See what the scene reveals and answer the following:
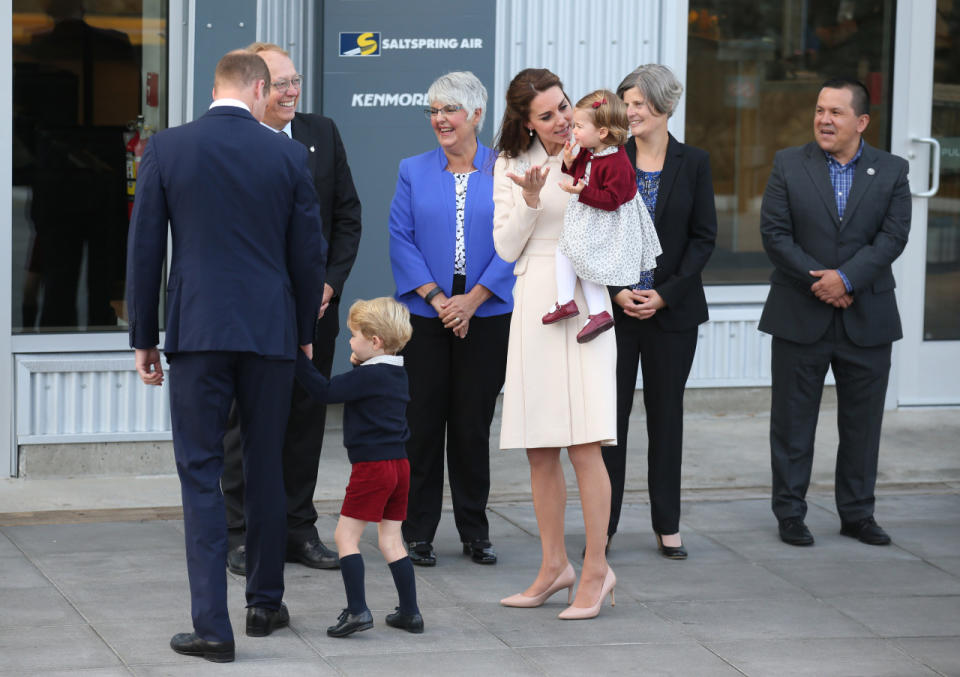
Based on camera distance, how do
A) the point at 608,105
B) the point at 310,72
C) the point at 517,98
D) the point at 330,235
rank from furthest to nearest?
the point at 310,72, the point at 330,235, the point at 517,98, the point at 608,105

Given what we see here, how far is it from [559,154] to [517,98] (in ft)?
0.84

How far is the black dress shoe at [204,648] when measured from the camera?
4590 mm

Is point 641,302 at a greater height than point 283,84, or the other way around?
point 283,84

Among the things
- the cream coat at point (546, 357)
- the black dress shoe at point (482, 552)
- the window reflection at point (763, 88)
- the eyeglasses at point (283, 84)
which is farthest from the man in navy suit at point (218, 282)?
the window reflection at point (763, 88)

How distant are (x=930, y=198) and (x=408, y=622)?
5.35 m

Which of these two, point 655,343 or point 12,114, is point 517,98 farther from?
point 12,114

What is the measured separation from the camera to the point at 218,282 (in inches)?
179

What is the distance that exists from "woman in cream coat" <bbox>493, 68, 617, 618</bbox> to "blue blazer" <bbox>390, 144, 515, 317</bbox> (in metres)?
0.35

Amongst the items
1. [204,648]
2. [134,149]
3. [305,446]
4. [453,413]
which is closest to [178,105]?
[134,149]

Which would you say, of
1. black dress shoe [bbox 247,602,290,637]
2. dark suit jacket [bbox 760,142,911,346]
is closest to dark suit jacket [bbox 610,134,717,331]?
dark suit jacket [bbox 760,142,911,346]

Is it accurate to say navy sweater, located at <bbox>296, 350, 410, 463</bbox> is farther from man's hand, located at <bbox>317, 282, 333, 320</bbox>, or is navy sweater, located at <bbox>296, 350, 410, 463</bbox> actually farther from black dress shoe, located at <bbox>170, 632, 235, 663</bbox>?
man's hand, located at <bbox>317, 282, 333, 320</bbox>

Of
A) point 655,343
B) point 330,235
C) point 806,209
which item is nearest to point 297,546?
point 330,235

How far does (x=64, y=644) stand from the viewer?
4715mm

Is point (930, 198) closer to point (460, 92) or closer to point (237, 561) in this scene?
point (460, 92)
